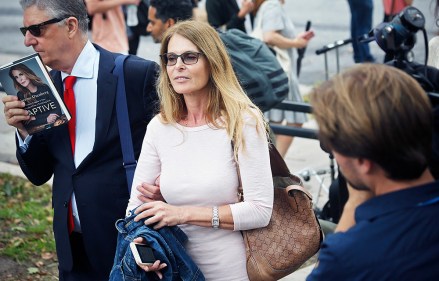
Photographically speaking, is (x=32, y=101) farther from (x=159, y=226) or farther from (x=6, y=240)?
(x=6, y=240)

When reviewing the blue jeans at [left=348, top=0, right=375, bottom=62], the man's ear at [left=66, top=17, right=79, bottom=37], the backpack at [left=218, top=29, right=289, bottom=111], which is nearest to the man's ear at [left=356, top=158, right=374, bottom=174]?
the man's ear at [left=66, top=17, right=79, bottom=37]

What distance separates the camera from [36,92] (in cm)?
372

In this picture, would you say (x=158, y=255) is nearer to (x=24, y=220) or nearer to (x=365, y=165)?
(x=365, y=165)

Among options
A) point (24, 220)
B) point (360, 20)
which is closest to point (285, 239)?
point (24, 220)

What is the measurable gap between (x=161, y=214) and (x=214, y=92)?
557 mm

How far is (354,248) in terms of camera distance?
2.25 metres

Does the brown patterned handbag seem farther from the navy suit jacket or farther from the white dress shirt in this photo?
the white dress shirt

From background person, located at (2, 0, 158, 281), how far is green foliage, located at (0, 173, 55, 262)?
2.41 metres

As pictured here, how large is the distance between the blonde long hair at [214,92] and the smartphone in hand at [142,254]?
0.53 m

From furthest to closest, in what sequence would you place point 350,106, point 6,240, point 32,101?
point 6,240 → point 32,101 → point 350,106

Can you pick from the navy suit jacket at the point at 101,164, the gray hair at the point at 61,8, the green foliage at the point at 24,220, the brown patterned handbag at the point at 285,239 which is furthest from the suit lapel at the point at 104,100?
the green foliage at the point at 24,220

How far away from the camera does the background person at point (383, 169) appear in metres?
2.20

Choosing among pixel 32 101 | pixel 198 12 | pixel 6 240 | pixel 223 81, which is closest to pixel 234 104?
pixel 223 81

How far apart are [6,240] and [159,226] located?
11.6 feet
